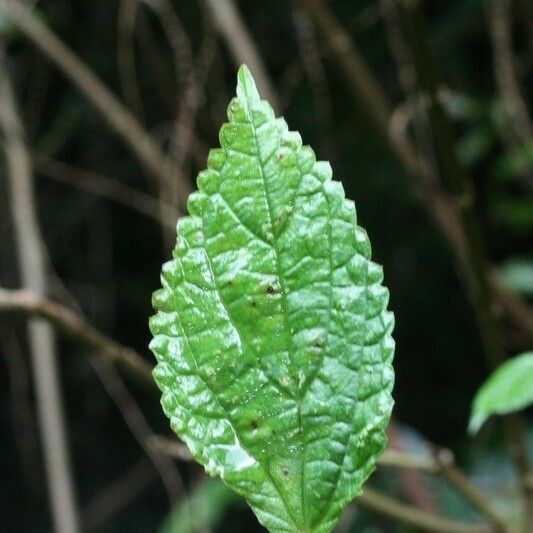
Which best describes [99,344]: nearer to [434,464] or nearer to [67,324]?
[67,324]

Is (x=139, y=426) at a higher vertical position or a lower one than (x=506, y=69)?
lower

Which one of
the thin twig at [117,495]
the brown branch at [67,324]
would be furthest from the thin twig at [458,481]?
the thin twig at [117,495]

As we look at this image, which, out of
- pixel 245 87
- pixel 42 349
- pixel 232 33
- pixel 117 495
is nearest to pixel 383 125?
pixel 232 33

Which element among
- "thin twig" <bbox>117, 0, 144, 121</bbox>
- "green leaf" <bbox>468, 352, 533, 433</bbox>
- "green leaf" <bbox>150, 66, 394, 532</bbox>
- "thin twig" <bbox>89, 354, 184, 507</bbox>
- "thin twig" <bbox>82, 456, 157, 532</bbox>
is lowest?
"thin twig" <bbox>82, 456, 157, 532</bbox>

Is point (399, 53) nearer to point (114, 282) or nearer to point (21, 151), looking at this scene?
point (21, 151)

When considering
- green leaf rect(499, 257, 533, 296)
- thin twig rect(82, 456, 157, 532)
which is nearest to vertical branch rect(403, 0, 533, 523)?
green leaf rect(499, 257, 533, 296)

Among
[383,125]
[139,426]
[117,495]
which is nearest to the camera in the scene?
[383,125]

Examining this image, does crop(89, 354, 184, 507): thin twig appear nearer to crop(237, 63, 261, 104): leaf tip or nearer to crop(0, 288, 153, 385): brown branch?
crop(0, 288, 153, 385): brown branch
